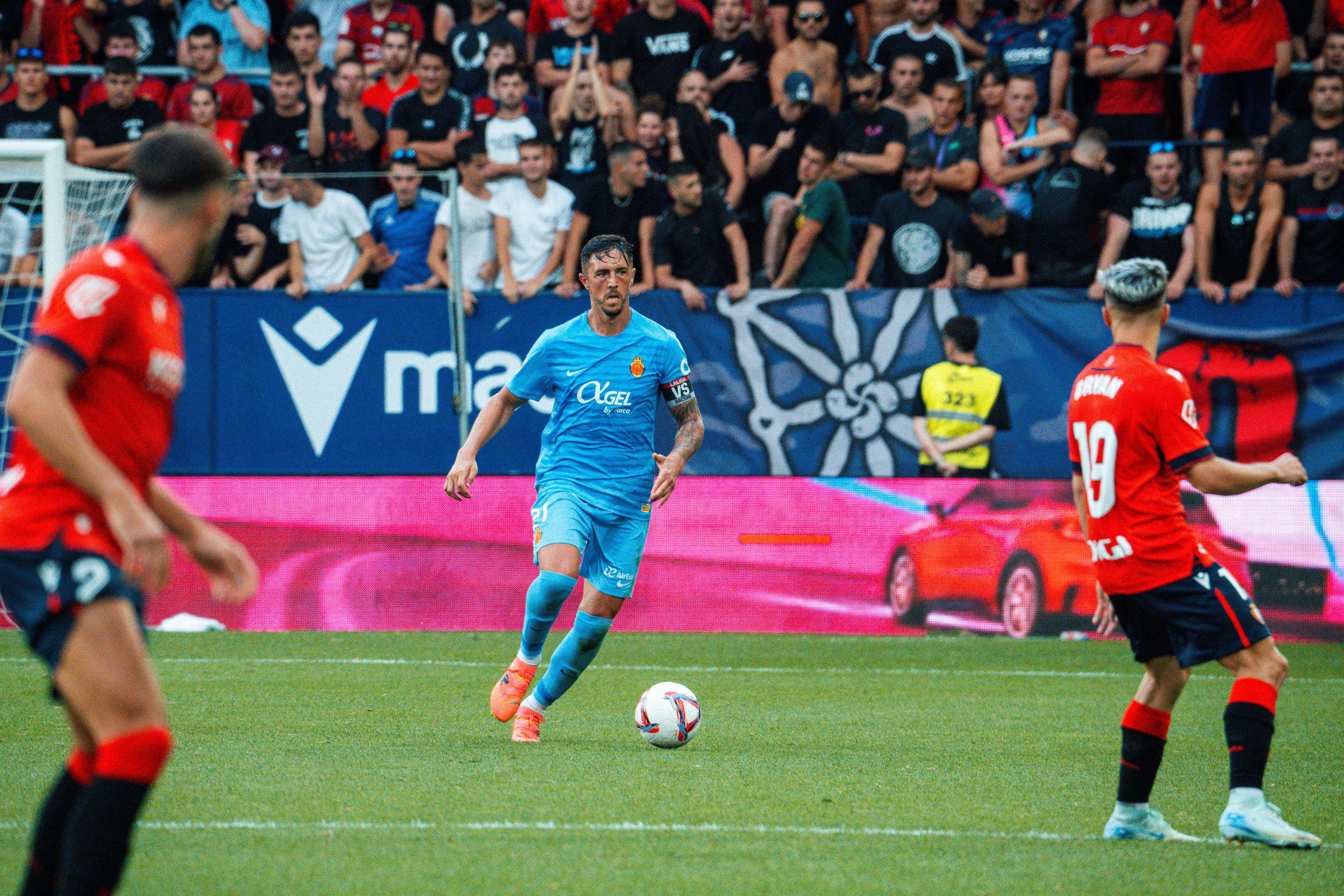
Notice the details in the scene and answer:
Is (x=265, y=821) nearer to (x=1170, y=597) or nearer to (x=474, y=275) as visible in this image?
(x=1170, y=597)

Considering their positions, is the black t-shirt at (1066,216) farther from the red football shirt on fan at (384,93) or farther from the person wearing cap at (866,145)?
the red football shirt on fan at (384,93)

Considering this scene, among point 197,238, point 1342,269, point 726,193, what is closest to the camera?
point 197,238

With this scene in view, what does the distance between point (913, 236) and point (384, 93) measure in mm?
5642

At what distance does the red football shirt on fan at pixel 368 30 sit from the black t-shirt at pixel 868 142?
4707 millimetres

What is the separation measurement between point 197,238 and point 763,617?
9490 millimetres

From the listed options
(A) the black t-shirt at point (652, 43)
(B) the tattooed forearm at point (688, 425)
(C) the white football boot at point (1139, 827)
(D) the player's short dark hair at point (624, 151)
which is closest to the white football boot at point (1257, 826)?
(C) the white football boot at point (1139, 827)

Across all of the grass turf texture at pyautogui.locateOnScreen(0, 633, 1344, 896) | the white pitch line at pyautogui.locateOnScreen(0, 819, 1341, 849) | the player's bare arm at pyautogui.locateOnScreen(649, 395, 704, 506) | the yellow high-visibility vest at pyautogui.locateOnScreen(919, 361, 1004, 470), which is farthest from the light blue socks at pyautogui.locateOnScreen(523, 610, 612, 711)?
the yellow high-visibility vest at pyautogui.locateOnScreen(919, 361, 1004, 470)

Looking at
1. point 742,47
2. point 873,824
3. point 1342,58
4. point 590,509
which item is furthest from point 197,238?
point 1342,58

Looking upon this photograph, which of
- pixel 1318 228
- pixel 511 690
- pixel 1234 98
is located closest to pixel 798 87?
pixel 1234 98

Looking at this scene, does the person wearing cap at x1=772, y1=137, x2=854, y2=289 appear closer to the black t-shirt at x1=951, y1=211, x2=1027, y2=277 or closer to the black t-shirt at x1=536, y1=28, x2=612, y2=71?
the black t-shirt at x1=951, y1=211, x2=1027, y2=277

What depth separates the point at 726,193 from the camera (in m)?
14.9

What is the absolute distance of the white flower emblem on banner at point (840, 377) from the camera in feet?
46.2

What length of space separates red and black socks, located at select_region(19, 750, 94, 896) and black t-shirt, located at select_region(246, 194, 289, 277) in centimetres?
1138

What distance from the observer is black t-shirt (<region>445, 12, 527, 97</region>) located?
1580 centimetres
